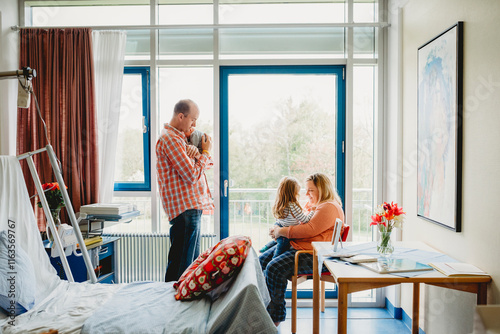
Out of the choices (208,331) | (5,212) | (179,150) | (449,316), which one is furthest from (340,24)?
(5,212)

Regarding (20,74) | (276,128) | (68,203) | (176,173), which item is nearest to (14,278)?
(68,203)

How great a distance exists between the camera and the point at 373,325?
2906 millimetres

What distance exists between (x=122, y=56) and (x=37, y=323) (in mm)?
2227

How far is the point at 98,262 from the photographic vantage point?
289 cm

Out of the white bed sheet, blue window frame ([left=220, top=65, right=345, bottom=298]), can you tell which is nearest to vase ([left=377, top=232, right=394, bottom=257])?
blue window frame ([left=220, top=65, right=345, bottom=298])

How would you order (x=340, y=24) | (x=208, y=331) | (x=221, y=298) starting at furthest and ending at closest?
(x=340, y=24) → (x=221, y=298) → (x=208, y=331)

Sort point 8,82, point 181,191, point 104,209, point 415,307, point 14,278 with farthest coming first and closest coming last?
point 8,82, point 104,209, point 181,191, point 415,307, point 14,278

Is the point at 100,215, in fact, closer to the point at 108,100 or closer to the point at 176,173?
the point at 176,173

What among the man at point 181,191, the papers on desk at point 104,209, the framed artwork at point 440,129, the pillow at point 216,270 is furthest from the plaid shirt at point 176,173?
the framed artwork at point 440,129

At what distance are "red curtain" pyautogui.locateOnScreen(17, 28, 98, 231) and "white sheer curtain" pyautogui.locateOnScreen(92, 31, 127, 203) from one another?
0.08m

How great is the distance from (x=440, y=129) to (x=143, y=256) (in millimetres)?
2520

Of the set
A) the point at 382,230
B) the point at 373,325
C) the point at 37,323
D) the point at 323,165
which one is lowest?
the point at 373,325

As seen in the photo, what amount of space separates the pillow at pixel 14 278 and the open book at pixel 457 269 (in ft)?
6.87

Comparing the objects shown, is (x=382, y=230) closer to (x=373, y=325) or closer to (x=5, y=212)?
(x=373, y=325)
